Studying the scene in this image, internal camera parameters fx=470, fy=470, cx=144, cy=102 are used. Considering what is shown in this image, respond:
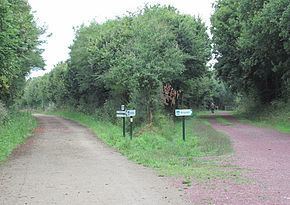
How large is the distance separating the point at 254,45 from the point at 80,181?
27.2 meters

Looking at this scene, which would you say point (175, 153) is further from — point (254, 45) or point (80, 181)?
point (254, 45)

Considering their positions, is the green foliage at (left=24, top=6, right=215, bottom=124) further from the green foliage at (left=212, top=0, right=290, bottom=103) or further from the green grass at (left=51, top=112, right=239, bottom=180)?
the green grass at (left=51, top=112, right=239, bottom=180)

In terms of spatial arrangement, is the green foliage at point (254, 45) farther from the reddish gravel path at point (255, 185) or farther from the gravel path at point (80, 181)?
the gravel path at point (80, 181)

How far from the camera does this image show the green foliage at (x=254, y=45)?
98.3 feet

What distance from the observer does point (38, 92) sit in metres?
111

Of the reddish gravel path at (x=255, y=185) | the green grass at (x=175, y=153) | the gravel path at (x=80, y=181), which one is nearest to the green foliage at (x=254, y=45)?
the green grass at (x=175, y=153)

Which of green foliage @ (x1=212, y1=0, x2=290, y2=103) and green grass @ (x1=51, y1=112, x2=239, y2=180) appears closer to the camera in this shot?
green grass @ (x1=51, y1=112, x2=239, y2=180)

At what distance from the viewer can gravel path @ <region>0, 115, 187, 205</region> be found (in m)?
9.05

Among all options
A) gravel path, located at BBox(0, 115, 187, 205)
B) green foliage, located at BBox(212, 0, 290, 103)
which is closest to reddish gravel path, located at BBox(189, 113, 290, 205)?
gravel path, located at BBox(0, 115, 187, 205)

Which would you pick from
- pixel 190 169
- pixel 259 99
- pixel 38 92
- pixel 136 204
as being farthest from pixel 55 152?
pixel 38 92

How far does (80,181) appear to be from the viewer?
11.1 meters

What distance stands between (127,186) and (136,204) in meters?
1.88

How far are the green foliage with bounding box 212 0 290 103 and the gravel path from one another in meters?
16.4

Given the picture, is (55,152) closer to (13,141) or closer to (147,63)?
(13,141)
